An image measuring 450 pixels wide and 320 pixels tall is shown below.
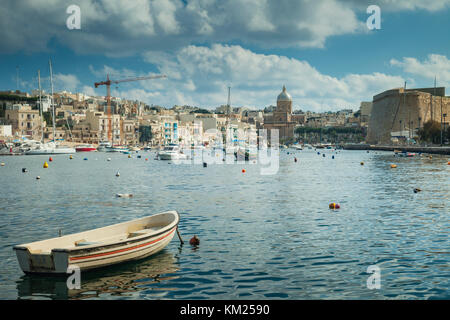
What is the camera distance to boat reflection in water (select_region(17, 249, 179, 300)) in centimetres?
1005

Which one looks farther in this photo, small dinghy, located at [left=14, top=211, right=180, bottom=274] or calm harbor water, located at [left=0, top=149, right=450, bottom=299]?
small dinghy, located at [left=14, top=211, right=180, bottom=274]

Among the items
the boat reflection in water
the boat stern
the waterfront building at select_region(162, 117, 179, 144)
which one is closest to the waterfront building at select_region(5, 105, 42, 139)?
the waterfront building at select_region(162, 117, 179, 144)

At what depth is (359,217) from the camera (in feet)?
61.0

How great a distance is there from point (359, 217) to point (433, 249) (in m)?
5.39

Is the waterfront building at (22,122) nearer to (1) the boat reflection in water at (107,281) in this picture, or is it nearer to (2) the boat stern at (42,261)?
(1) the boat reflection in water at (107,281)

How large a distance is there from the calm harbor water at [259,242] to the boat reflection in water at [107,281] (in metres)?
0.02

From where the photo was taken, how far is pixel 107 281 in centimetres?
1084

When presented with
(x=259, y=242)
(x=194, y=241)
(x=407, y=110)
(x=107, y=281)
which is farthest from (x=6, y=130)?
(x=107, y=281)

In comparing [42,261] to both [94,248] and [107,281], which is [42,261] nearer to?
[94,248]

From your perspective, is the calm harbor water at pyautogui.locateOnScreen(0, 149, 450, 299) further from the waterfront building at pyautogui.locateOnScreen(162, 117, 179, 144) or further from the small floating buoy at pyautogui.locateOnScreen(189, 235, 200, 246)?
the waterfront building at pyautogui.locateOnScreen(162, 117, 179, 144)

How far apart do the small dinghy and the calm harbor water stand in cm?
30

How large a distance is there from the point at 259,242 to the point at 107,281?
514 centimetres
